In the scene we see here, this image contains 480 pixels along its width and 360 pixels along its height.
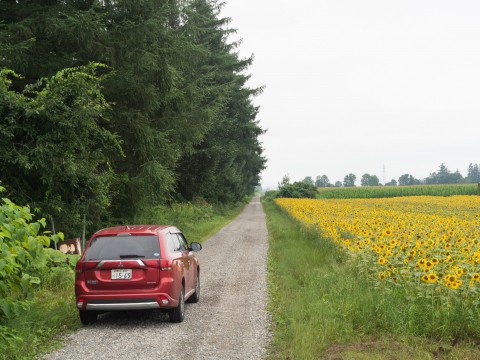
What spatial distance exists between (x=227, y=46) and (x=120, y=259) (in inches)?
1300

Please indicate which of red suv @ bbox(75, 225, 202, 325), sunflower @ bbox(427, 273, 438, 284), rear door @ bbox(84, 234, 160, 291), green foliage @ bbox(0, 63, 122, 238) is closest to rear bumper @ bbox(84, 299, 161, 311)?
red suv @ bbox(75, 225, 202, 325)

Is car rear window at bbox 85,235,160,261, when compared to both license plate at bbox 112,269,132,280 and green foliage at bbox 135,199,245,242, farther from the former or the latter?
green foliage at bbox 135,199,245,242

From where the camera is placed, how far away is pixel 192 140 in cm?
1777

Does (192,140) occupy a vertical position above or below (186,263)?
above

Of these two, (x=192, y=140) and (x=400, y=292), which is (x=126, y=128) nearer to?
(x=192, y=140)

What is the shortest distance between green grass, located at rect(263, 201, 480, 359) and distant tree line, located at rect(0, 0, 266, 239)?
5.33 metres

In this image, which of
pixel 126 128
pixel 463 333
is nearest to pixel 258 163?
pixel 126 128

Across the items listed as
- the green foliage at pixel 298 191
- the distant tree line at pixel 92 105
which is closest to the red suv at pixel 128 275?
the distant tree line at pixel 92 105

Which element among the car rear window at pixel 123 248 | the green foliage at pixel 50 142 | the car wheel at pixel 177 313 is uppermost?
the green foliage at pixel 50 142

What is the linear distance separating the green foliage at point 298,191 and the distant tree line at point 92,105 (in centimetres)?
4543

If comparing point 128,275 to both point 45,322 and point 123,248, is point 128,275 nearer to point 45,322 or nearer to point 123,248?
point 123,248

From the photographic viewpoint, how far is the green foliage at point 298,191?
6347cm

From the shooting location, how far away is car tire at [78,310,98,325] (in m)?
7.41

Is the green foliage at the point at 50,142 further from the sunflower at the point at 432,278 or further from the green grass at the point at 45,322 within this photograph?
the sunflower at the point at 432,278
